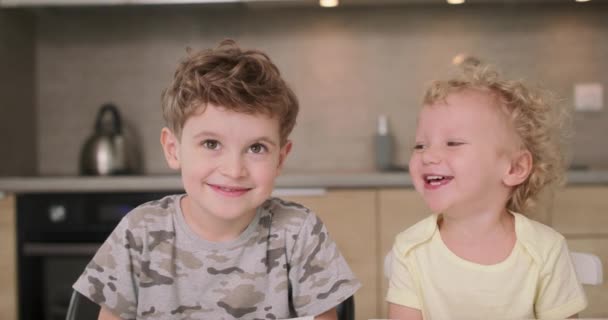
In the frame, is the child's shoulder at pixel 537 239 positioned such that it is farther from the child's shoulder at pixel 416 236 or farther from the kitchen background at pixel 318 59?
the kitchen background at pixel 318 59

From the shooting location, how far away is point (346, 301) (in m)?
1.01

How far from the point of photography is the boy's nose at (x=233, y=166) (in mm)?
877

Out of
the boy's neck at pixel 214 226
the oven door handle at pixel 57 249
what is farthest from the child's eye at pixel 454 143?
the oven door handle at pixel 57 249

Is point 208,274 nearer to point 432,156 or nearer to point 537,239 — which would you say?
point 432,156

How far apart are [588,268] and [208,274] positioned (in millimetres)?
653

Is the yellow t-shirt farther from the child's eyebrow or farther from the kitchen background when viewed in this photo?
the kitchen background

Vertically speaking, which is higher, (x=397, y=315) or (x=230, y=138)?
(x=230, y=138)

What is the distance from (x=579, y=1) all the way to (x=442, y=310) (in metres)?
2.18

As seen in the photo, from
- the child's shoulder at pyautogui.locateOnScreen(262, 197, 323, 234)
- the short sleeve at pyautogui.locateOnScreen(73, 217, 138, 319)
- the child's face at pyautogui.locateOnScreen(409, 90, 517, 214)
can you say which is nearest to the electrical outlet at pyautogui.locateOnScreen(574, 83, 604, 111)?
the child's face at pyautogui.locateOnScreen(409, 90, 517, 214)

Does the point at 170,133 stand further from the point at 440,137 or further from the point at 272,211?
the point at 440,137

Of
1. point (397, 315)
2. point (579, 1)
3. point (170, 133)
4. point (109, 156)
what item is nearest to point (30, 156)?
point (109, 156)

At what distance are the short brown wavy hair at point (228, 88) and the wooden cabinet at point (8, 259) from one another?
1.56 m

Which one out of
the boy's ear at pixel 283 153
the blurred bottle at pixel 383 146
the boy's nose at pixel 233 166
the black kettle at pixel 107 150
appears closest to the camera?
the boy's nose at pixel 233 166

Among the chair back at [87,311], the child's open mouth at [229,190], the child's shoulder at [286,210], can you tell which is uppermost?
the child's open mouth at [229,190]
